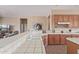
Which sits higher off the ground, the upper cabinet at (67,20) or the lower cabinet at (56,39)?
the upper cabinet at (67,20)

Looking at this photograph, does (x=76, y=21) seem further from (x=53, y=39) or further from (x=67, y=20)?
(x=53, y=39)

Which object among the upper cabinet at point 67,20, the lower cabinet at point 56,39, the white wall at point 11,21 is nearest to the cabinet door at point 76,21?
the upper cabinet at point 67,20

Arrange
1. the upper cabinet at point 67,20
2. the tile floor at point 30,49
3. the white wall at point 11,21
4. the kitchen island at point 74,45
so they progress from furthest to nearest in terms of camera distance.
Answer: the upper cabinet at point 67,20 → the kitchen island at point 74,45 → the tile floor at point 30,49 → the white wall at point 11,21

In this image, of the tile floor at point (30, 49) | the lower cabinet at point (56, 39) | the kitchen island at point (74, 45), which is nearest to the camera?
the tile floor at point (30, 49)

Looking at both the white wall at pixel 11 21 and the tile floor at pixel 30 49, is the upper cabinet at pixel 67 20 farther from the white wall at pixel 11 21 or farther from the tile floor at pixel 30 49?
the white wall at pixel 11 21

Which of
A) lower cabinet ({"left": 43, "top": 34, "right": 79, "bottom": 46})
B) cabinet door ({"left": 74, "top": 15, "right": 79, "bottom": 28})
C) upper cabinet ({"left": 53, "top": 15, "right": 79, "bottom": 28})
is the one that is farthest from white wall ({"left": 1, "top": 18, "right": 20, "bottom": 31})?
cabinet door ({"left": 74, "top": 15, "right": 79, "bottom": 28})

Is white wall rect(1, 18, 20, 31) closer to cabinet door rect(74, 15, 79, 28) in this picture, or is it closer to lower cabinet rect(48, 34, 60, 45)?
lower cabinet rect(48, 34, 60, 45)

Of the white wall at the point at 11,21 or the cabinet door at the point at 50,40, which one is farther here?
the cabinet door at the point at 50,40

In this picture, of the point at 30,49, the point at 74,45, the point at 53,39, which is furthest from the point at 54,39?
the point at 30,49

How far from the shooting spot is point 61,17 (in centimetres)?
829
